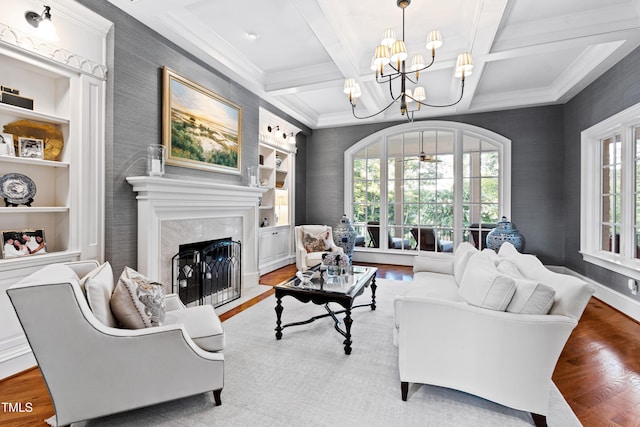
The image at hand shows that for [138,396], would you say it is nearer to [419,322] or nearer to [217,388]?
[217,388]

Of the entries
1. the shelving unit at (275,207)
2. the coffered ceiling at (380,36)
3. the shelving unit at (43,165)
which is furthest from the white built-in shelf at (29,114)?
the shelving unit at (275,207)

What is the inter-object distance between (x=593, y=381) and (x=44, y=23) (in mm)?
4499

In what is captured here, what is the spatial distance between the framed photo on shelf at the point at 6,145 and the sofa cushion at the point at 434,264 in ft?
11.7

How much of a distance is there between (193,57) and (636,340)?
523cm

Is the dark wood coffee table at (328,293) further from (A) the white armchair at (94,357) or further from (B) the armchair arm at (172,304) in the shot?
(A) the white armchair at (94,357)

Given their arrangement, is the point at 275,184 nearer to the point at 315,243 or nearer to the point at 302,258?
the point at 315,243

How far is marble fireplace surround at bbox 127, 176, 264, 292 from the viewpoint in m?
2.73

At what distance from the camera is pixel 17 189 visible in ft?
6.95

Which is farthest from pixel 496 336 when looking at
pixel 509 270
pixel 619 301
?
pixel 619 301

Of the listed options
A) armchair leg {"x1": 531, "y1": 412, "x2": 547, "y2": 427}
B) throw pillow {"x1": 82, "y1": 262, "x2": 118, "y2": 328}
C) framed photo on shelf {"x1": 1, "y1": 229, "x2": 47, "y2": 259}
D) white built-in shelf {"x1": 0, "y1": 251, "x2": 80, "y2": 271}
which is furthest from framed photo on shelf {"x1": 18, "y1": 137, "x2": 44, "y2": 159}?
armchair leg {"x1": 531, "y1": 412, "x2": 547, "y2": 427}

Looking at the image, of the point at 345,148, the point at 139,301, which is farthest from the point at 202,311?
the point at 345,148

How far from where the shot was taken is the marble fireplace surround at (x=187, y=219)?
8.97 ft

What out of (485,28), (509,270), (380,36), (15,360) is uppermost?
(380,36)

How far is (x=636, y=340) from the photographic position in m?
2.63
